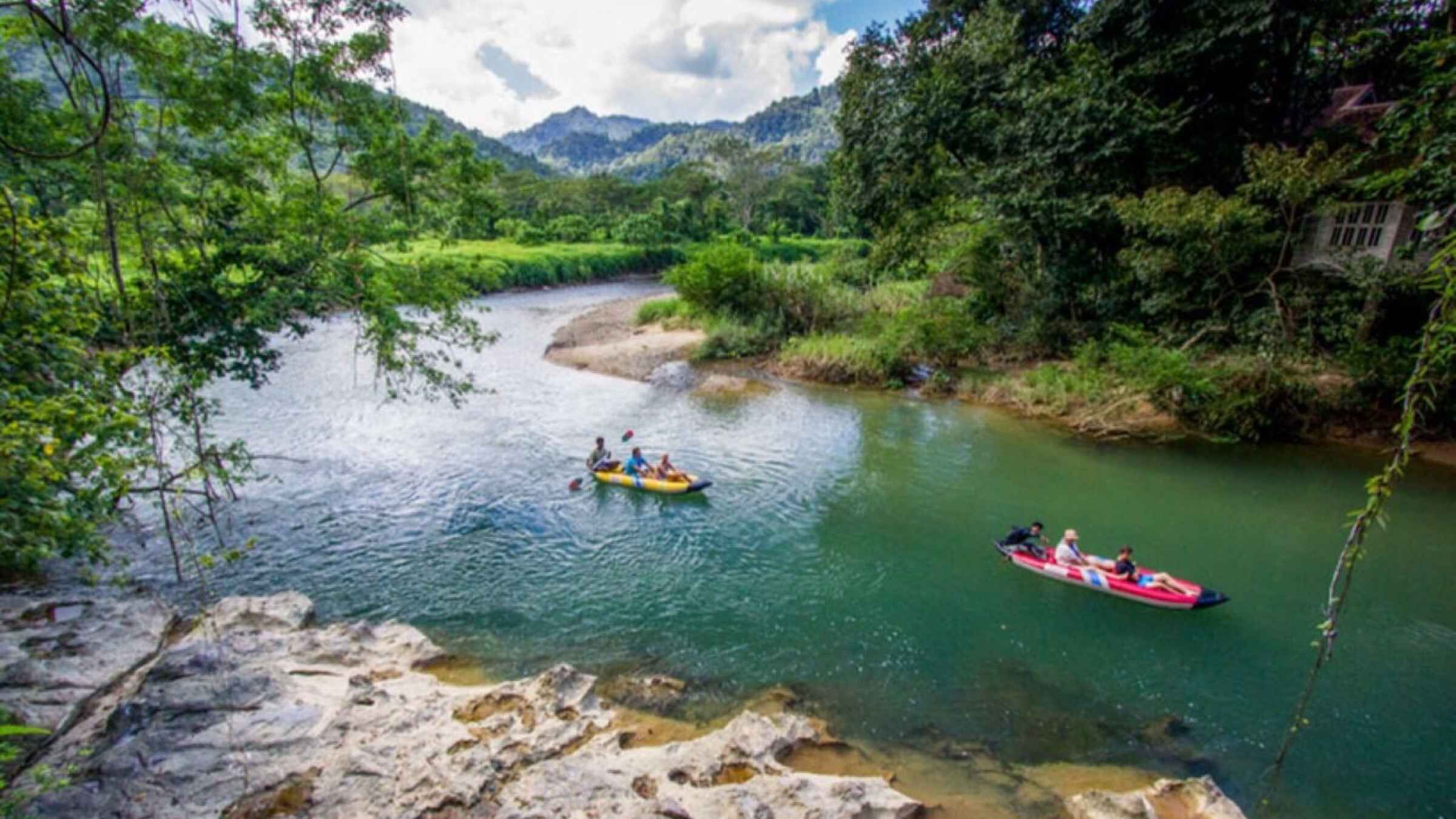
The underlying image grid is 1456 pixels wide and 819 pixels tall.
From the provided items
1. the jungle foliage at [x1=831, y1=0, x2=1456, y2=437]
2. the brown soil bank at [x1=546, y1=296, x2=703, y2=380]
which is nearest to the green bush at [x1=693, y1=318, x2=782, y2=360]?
the brown soil bank at [x1=546, y1=296, x2=703, y2=380]

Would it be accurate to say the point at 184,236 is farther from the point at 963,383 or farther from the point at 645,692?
the point at 963,383

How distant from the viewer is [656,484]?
43.3 ft

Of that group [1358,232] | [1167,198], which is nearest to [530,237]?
[1167,198]

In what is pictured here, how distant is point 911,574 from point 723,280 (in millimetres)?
16748

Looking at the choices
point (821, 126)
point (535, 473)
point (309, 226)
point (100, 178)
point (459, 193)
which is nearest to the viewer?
point (100, 178)

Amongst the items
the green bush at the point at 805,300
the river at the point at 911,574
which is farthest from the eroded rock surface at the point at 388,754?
the green bush at the point at 805,300

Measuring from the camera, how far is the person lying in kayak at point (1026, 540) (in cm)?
1059

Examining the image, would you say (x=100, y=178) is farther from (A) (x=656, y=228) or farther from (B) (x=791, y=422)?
(A) (x=656, y=228)

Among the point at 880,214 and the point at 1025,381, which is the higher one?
the point at 880,214

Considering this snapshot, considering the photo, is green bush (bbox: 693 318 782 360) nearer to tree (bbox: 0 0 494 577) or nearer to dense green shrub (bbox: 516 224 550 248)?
tree (bbox: 0 0 494 577)

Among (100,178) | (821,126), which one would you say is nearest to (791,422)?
(100,178)

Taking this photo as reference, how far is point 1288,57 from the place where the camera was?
636 inches

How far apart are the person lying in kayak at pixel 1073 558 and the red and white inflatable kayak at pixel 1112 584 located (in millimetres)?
112

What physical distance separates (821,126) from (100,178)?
656 ft
